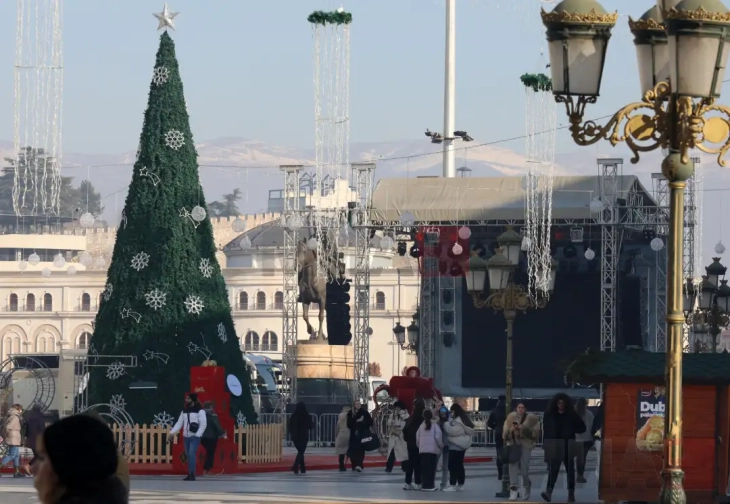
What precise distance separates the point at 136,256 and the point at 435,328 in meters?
21.0

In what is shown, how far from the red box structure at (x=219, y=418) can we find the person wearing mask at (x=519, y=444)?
6.17 meters

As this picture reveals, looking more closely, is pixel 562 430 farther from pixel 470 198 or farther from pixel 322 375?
pixel 322 375

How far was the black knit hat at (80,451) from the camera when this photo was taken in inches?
200

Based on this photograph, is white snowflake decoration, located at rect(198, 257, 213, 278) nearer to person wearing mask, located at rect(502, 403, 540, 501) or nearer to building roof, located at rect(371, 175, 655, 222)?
person wearing mask, located at rect(502, 403, 540, 501)

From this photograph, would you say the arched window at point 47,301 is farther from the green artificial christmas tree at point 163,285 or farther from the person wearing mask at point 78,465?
the person wearing mask at point 78,465

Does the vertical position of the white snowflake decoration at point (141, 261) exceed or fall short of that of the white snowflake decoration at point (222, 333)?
it exceeds it

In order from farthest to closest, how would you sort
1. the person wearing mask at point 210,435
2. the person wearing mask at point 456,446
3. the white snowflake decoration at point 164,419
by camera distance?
the white snowflake decoration at point 164,419 → the person wearing mask at point 210,435 → the person wearing mask at point 456,446

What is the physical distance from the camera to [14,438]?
82.8ft

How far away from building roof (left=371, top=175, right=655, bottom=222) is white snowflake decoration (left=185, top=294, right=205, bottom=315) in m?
16.8

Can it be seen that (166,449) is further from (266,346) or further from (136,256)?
(266,346)

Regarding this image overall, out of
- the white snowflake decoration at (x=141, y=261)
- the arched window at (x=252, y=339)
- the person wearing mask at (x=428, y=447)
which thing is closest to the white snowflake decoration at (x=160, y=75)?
the white snowflake decoration at (x=141, y=261)

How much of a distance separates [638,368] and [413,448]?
5.75m

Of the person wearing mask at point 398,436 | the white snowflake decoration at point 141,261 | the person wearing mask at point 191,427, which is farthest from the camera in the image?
the white snowflake decoration at point 141,261

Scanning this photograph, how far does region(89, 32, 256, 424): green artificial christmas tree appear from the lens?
1069 inches
